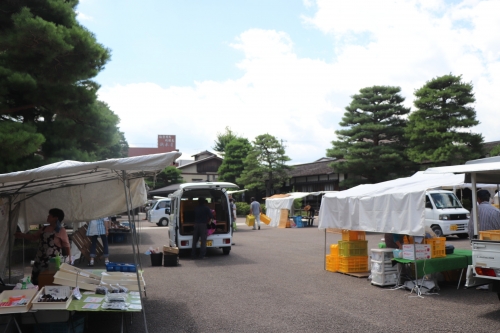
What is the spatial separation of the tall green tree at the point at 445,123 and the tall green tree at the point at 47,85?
16.1 metres

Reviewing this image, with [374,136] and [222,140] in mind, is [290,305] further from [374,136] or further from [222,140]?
[222,140]

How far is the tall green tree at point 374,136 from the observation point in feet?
84.8

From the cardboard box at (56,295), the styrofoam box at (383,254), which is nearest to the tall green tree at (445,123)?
the styrofoam box at (383,254)

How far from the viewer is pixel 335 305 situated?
7207mm

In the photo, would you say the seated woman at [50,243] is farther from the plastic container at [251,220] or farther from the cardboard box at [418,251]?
the plastic container at [251,220]

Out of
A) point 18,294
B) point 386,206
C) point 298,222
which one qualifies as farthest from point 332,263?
point 298,222

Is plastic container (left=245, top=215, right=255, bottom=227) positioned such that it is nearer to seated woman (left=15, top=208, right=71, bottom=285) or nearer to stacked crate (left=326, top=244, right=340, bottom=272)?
stacked crate (left=326, top=244, right=340, bottom=272)

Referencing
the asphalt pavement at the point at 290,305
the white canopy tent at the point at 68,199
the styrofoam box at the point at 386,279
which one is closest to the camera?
the asphalt pavement at the point at 290,305

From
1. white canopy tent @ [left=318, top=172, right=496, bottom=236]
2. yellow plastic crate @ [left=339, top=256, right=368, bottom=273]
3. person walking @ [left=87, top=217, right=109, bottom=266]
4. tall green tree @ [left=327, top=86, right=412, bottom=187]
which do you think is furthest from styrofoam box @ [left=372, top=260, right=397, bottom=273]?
tall green tree @ [left=327, top=86, right=412, bottom=187]

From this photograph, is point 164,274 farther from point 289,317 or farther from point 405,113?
→ point 405,113

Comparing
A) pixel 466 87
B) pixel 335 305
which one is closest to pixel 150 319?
pixel 335 305

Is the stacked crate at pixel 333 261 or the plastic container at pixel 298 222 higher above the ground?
the plastic container at pixel 298 222

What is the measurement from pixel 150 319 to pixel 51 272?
1.54m

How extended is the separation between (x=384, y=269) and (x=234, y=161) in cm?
3413
